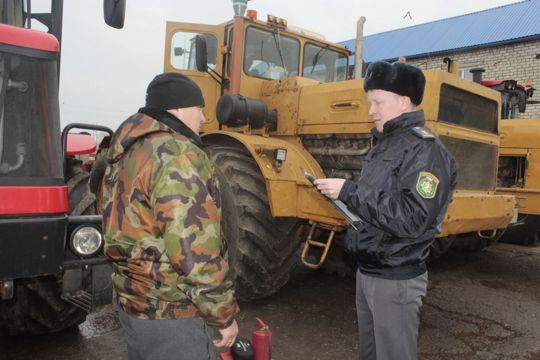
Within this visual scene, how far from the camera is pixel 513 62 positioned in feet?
51.6

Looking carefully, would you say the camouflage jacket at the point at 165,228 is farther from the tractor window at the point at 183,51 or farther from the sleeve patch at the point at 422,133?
the tractor window at the point at 183,51

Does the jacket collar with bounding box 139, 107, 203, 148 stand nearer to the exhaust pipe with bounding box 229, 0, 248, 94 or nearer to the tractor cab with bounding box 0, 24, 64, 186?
the tractor cab with bounding box 0, 24, 64, 186

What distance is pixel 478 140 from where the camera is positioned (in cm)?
418

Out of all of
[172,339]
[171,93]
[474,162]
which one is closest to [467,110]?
[474,162]

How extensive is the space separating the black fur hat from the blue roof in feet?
51.7

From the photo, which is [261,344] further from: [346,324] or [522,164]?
[522,164]

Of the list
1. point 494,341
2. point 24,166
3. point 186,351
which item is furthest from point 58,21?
point 494,341

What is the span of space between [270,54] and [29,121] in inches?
128

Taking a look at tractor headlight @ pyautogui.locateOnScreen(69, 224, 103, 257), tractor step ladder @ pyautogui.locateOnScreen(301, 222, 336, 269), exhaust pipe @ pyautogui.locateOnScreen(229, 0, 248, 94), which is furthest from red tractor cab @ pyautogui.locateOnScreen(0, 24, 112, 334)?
exhaust pipe @ pyautogui.locateOnScreen(229, 0, 248, 94)

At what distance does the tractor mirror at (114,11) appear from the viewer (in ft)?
8.79

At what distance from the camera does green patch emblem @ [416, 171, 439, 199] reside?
1.80 meters

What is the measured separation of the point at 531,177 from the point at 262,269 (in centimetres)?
381

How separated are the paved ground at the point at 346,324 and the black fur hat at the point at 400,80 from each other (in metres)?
2.04

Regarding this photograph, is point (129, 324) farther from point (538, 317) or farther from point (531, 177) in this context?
point (531, 177)
